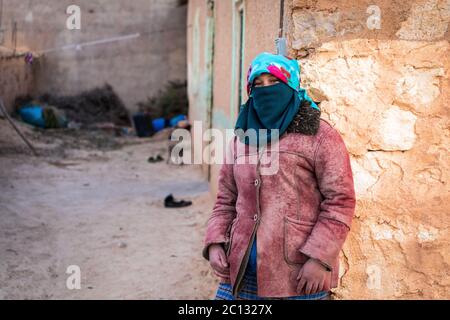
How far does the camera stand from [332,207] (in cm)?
205

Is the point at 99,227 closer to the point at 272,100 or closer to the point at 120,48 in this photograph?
the point at 272,100

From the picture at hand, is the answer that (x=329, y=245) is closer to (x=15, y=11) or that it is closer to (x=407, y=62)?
(x=407, y=62)

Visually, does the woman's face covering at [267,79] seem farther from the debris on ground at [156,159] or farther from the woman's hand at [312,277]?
the debris on ground at [156,159]

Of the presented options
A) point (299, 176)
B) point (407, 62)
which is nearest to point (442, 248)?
point (407, 62)

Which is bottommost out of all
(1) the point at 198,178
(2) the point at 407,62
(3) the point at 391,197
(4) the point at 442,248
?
(1) the point at 198,178

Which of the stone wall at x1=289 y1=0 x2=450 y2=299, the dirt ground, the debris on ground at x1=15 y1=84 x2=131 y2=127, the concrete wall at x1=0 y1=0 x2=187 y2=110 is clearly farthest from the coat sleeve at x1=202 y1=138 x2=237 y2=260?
the concrete wall at x1=0 y1=0 x2=187 y2=110

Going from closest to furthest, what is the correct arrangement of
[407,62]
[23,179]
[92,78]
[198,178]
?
[407,62]
[23,179]
[198,178]
[92,78]

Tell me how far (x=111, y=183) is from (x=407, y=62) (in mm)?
6740

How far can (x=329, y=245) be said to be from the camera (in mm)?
2049

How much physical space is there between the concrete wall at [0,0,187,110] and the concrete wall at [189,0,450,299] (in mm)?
14118

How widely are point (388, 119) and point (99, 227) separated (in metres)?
4.24

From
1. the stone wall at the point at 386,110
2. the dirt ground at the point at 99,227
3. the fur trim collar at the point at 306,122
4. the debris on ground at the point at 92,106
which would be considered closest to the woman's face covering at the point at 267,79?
the fur trim collar at the point at 306,122

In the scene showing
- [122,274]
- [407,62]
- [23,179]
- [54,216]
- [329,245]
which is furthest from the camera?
[23,179]

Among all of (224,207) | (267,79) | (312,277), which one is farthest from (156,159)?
(312,277)
